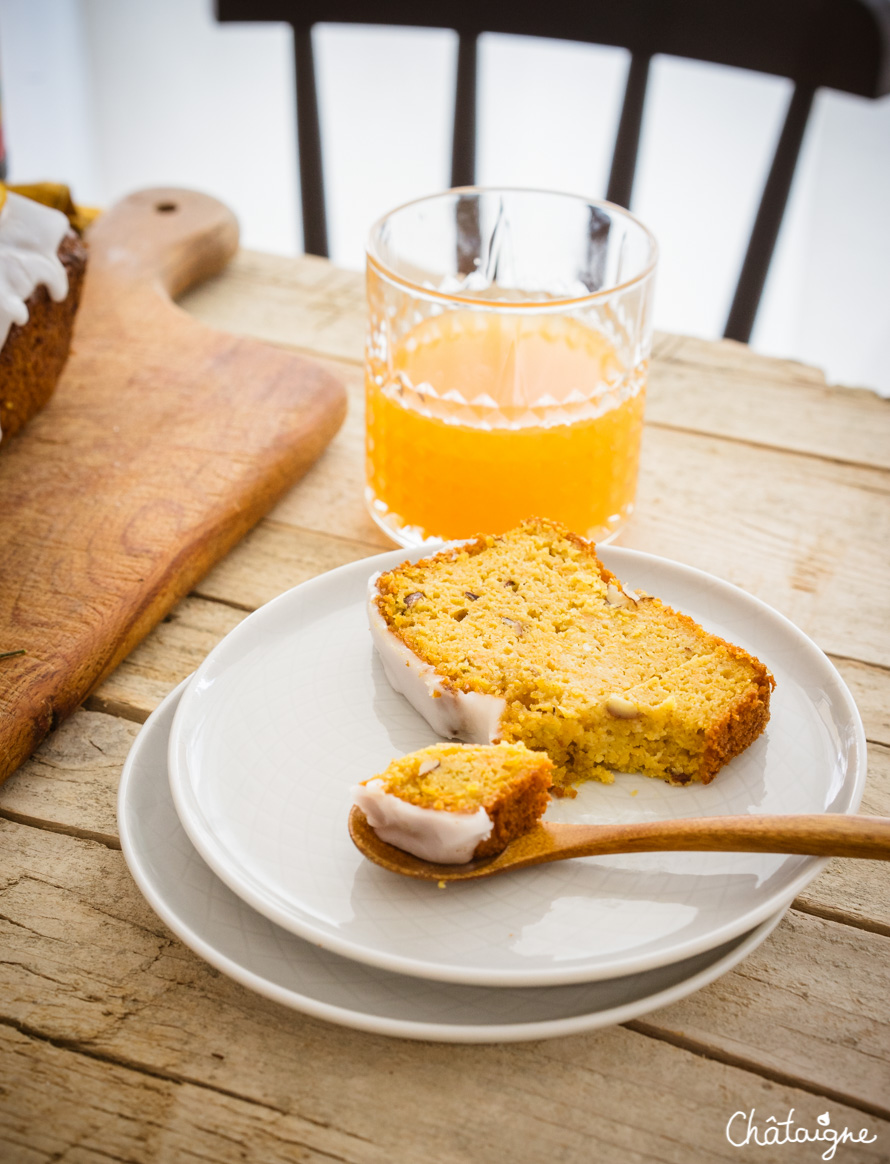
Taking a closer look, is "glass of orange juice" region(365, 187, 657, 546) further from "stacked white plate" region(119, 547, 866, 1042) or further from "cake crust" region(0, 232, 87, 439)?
"cake crust" region(0, 232, 87, 439)

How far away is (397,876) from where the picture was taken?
2.92ft

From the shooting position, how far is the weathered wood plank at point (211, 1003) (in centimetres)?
83

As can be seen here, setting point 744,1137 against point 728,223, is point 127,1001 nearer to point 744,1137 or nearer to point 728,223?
point 744,1137

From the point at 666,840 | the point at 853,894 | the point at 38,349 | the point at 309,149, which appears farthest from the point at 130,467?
the point at 309,149

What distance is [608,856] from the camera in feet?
3.00

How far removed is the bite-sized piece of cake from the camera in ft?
2.84

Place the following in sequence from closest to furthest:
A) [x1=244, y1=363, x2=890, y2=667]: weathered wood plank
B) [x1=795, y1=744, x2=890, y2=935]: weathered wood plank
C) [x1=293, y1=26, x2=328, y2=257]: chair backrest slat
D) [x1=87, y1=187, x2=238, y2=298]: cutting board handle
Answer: [x1=795, y1=744, x2=890, y2=935]: weathered wood plank → [x1=244, y1=363, x2=890, y2=667]: weathered wood plank → [x1=87, y1=187, x2=238, y2=298]: cutting board handle → [x1=293, y1=26, x2=328, y2=257]: chair backrest slat

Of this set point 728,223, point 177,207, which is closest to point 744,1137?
point 177,207

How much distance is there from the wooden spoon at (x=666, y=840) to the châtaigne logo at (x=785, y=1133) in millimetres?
197

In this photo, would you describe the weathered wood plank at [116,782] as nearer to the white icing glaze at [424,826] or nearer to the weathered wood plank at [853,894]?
the weathered wood plank at [853,894]

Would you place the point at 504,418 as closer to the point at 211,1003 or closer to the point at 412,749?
the point at 412,749

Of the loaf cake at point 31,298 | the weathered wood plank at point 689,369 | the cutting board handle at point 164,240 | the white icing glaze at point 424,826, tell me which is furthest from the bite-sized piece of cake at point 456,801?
the cutting board handle at point 164,240

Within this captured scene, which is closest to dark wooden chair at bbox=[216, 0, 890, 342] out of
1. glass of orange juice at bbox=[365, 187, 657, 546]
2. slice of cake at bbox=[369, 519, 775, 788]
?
glass of orange juice at bbox=[365, 187, 657, 546]

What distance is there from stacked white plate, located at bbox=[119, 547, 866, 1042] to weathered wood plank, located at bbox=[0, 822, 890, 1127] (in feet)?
0.19
